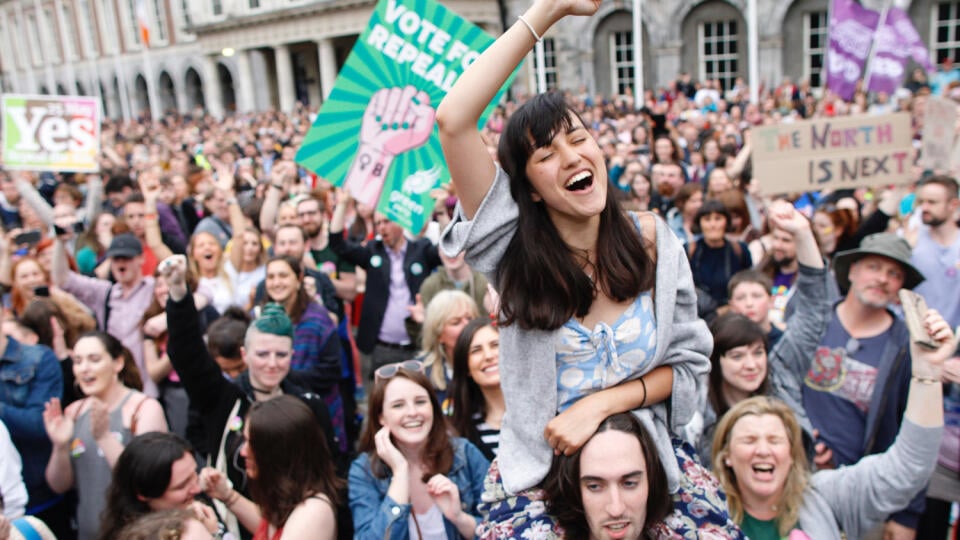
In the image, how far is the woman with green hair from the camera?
3.44 m

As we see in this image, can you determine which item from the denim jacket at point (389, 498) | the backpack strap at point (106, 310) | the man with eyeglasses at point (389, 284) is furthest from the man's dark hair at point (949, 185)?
the backpack strap at point (106, 310)

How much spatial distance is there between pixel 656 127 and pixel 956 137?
4779 millimetres

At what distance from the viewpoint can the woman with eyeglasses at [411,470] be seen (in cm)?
274

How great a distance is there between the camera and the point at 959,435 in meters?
3.30

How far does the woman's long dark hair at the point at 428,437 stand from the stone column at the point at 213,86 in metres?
38.6

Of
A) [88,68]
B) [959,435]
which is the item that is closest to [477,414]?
[959,435]

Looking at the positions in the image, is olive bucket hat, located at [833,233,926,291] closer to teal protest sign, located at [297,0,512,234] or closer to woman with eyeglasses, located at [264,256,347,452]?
teal protest sign, located at [297,0,512,234]

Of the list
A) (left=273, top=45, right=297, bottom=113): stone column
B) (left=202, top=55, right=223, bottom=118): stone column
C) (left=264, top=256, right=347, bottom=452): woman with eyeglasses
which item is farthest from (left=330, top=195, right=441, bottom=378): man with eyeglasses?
(left=202, top=55, right=223, bottom=118): stone column

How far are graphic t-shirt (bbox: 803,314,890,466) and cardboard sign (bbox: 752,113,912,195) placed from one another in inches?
91.5

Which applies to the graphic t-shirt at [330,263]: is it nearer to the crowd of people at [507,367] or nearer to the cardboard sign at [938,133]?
the crowd of people at [507,367]

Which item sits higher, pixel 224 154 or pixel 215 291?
pixel 224 154

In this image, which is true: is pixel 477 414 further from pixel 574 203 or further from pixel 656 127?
pixel 656 127

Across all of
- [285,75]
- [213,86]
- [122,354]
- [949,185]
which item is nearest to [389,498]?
[122,354]

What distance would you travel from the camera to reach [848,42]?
1133 centimetres
